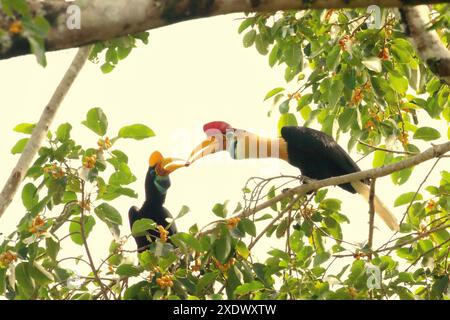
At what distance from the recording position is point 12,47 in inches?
90.4

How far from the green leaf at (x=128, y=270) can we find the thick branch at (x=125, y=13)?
1378 millimetres

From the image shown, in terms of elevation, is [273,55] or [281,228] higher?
[273,55]

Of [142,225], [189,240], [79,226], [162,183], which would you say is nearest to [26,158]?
[79,226]

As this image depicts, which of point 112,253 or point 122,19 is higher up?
point 122,19

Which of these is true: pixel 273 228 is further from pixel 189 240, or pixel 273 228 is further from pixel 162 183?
pixel 162 183

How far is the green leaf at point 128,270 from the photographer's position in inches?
139

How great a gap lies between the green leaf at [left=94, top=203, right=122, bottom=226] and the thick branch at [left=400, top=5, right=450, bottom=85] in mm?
1548

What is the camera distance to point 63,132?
12.4 ft

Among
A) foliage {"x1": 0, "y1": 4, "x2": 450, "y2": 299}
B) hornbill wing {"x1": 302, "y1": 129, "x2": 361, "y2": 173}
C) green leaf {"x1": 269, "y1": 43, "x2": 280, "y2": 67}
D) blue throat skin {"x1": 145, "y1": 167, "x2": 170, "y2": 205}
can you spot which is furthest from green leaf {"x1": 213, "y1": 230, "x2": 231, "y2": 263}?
blue throat skin {"x1": 145, "y1": 167, "x2": 170, "y2": 205}

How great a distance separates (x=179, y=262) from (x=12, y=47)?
1690mm

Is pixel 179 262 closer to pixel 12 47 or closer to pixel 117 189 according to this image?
pixel 117 189

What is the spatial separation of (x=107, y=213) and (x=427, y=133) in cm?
174

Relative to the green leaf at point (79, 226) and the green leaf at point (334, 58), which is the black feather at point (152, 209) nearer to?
the green leaf at point (79, 226)
